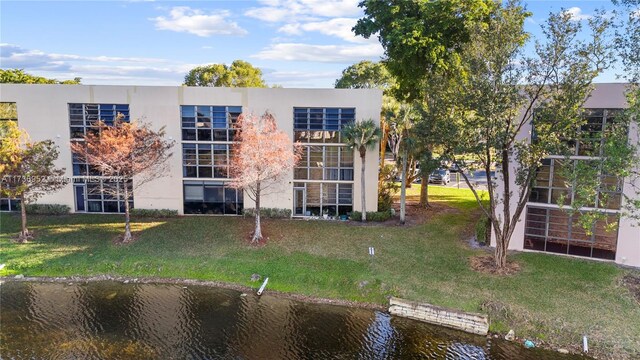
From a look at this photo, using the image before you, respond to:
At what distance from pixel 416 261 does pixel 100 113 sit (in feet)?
71.3

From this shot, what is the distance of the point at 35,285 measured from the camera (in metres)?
21.1

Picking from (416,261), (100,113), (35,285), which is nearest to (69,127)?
(100,113)

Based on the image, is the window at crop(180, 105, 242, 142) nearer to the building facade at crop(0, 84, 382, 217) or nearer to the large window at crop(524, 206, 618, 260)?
the building facade at crop(0, 84, 382, 217)

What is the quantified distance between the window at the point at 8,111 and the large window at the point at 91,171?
370 centimetres

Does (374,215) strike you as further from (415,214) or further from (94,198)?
(94,198)

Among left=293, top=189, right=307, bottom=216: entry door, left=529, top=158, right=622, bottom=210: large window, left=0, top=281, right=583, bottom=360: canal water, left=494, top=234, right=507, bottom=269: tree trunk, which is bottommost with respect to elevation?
left=0, top=281, right=583, bottom=360: canal water

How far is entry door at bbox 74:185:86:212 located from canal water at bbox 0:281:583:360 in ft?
32.6

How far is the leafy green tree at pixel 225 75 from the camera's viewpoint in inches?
2216

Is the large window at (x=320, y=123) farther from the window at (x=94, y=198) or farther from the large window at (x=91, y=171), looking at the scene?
the window at (x=94, y=198)

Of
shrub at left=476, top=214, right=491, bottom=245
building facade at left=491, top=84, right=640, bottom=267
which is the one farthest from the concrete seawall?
shrub at left=476, top=214, right=491, bottom=245

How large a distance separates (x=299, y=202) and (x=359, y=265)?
857 cm

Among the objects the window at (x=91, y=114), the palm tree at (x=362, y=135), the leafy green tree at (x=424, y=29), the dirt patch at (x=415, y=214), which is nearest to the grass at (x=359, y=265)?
the dirt patch at (x=415, y=214)

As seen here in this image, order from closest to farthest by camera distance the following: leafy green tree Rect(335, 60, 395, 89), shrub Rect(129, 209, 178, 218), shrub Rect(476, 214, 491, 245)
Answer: shrub Rect(476, 214, 491, 245), shrub Rect(129, 209, 178, 218), leafy green tree Rect(335, 60, 395, 89)

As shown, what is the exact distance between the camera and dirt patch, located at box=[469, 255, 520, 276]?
20564mm
